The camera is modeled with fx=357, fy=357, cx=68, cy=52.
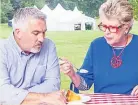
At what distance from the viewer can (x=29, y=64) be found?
1.56 meters

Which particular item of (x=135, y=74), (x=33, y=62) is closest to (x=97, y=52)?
(x=135, y=74)

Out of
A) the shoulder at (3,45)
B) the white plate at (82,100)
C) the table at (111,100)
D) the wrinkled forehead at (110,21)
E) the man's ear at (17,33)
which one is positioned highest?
the wrinkled forehead at (110,21)

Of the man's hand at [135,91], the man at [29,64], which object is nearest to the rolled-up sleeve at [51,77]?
the man at [29,64]

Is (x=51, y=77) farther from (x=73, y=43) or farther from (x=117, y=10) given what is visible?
(x=117, y=10)

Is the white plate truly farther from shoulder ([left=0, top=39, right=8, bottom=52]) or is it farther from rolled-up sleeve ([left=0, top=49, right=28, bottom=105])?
shoulder ([left=0, top=39, right=8, bottom=52])

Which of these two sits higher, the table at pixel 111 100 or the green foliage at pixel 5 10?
the green foliage at pixel 5 10

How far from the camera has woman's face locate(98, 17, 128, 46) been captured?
159 centimetres

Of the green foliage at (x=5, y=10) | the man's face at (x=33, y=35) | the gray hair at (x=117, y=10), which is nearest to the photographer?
the man's face at (x=33, y=35)

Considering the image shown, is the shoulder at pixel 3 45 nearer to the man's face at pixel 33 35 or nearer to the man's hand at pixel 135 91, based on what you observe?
the man's face at pixel 33 35

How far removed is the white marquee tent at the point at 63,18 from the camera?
1.75 m

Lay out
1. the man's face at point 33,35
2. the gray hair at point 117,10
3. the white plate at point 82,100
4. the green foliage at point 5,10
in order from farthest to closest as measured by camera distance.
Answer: the green foliage at point 5,10
the gray hair at point 117,10
the man's face at point 33,35
the white plate at point 82,100

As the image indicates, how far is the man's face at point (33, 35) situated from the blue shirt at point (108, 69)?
0.29 m

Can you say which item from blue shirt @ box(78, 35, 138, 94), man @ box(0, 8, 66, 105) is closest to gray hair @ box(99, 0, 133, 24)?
blue shirt @ box(78, 35, 138, 94)

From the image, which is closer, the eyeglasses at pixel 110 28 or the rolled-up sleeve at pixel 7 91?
the rolled-up sleeve at pixel 7 91
